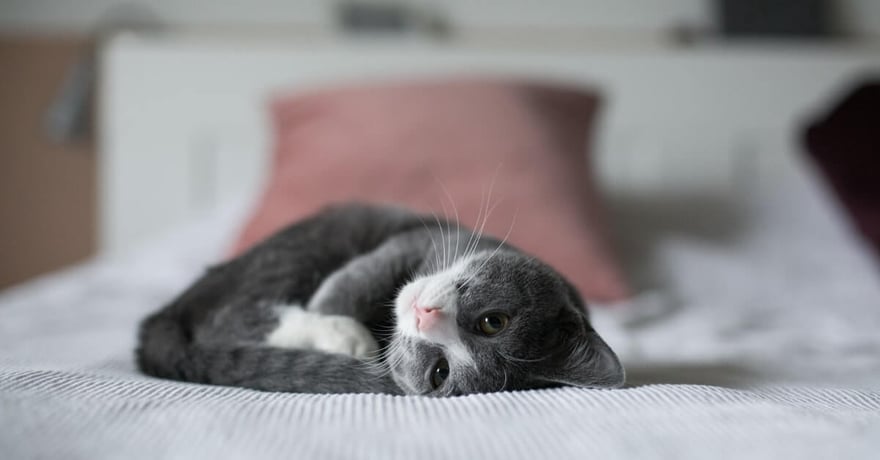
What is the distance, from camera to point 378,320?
3.33 feet

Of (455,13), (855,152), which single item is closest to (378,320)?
(855,152)

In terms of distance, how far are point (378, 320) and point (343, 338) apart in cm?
12

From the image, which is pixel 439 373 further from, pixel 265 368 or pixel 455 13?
pixel 455 13

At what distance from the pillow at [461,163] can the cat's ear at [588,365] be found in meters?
0.65

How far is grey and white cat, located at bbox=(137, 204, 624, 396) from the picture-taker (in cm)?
81

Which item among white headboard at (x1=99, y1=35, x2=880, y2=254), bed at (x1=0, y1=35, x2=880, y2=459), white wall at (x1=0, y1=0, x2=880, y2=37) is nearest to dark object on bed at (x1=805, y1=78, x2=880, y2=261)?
bed at (x1=0, y1=35, x2=880, y2=459)

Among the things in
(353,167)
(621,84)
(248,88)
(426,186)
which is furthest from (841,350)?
(248,88)

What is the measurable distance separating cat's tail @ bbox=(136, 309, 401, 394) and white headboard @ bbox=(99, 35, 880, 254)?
1.53 metres

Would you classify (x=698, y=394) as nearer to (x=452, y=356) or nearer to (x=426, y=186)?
(x=452, y=356)

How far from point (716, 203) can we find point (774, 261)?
274mm

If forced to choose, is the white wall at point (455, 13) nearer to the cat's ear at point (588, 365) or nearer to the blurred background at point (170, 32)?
the blurred background at point (170, 32)

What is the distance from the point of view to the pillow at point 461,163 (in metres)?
1.55

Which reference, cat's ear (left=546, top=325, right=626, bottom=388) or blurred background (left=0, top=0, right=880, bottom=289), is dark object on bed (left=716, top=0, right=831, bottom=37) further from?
cat's ear (left=546, top=325, right=626, bottom=388)

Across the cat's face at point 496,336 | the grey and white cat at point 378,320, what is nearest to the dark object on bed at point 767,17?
the grey and white cat at point 378,320
